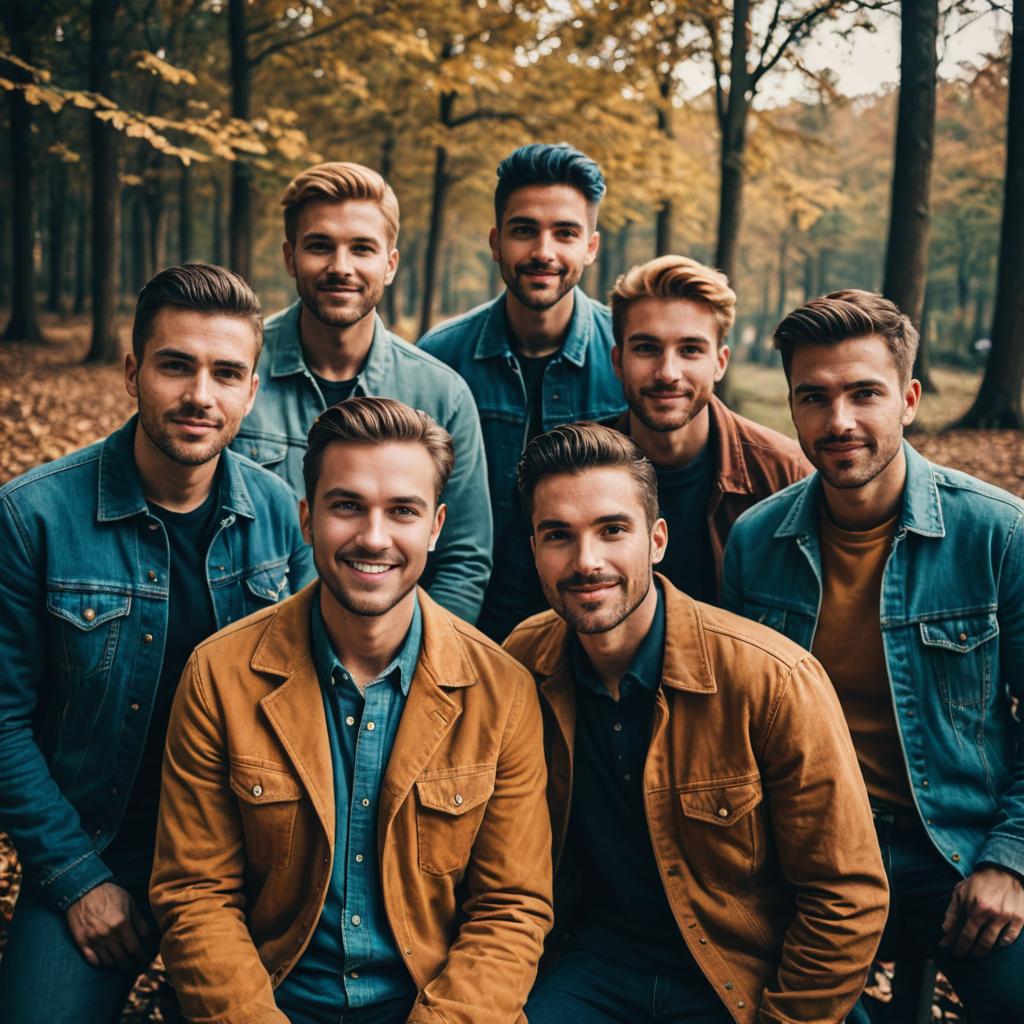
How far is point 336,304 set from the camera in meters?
4.20

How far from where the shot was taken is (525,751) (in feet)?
9.64

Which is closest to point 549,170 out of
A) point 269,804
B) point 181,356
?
point 181,356

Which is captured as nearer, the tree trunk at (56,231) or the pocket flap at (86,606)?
the pocket flap at (86,606)

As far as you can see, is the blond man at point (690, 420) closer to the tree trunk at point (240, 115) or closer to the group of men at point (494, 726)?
the group of men at point (494, 726)

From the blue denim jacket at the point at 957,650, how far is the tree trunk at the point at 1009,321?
10266 mm

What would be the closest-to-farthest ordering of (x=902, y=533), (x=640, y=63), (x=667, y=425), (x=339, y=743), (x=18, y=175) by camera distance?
(x=339, y=743) → (x=902, y=533) → (x=667, y=425) → (x=640, y=63) → (x=18, y=175)

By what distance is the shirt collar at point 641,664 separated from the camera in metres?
2.96

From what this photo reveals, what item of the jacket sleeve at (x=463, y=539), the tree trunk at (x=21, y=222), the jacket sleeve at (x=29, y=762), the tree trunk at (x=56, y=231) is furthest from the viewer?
the tree trunk at (x=56, y=231)

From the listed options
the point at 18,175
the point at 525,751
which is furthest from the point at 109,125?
the point at 525,751

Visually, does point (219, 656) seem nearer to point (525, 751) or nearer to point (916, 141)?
point (525, 751)

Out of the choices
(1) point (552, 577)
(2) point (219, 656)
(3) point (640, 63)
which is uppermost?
(3) point (640, 63)

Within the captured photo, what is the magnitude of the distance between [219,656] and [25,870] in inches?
41.4

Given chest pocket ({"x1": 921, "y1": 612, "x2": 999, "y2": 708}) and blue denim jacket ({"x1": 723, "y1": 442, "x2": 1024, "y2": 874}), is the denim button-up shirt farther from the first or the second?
chest pocket ({"x1": 921, "y1": 612, "x2": 999, "y2": 708})

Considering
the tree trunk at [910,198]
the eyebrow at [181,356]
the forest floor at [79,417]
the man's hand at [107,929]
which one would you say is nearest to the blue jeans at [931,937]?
the man's hand at [107,929]
